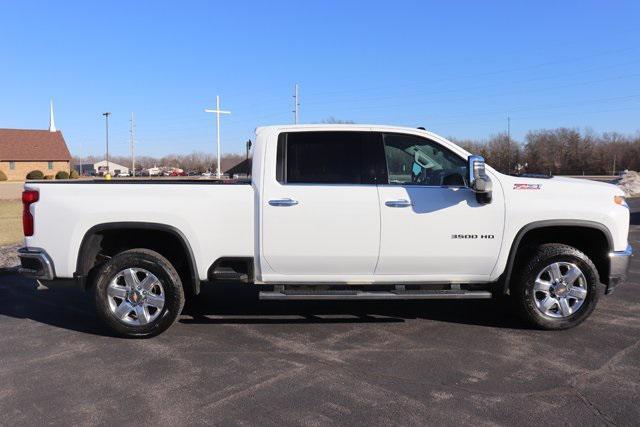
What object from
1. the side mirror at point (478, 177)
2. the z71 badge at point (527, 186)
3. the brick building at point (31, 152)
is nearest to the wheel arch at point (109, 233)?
the side mirror at point (478, 177)

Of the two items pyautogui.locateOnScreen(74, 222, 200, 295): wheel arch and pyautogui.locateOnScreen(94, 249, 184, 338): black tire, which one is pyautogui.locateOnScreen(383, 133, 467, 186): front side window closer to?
pyautogui.locateOnScreen(74, 222, 200, 295): wheel arch

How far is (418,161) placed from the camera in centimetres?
538

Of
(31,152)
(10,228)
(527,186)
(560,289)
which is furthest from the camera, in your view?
(31,152)

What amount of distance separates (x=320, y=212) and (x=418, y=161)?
1164mm

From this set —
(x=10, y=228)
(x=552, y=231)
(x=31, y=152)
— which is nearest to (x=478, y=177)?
(x=552, y=231)

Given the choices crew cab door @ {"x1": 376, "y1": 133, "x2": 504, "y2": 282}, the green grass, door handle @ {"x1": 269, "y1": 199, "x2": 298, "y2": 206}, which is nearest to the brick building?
the green grass

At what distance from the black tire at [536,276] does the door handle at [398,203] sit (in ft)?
4.52

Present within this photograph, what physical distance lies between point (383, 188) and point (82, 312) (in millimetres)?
3770

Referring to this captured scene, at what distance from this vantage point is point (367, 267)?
5195 mm

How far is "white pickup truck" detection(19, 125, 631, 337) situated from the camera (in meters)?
5.07

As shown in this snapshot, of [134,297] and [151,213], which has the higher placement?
[151,213]

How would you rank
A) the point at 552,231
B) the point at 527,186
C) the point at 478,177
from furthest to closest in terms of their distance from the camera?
the point at 552,231 < the point at 527,186 < the point at 478,177

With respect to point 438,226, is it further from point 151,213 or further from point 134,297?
point 134,297

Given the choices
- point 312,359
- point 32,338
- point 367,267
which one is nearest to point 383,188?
point 367,267
